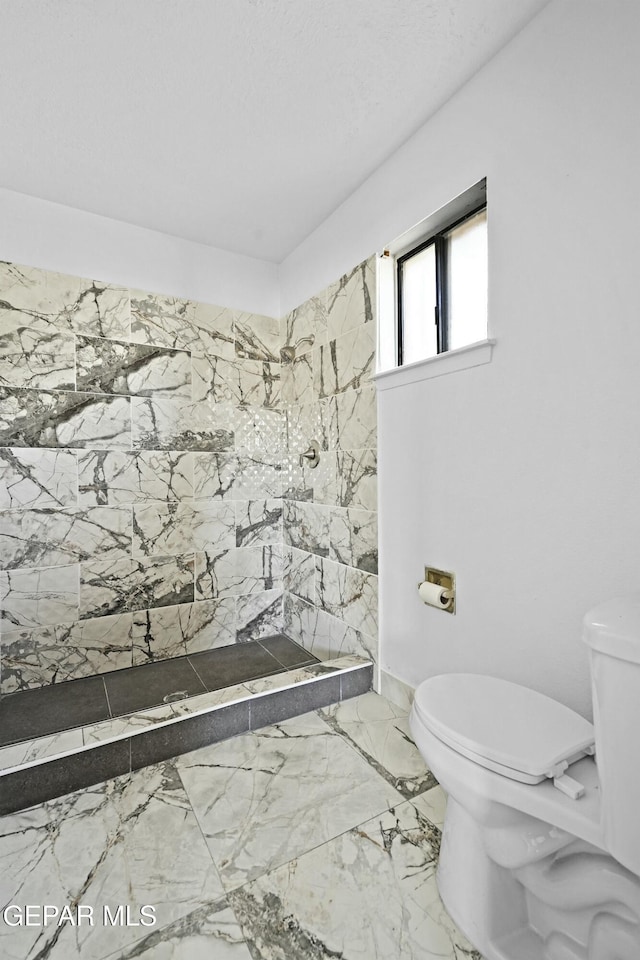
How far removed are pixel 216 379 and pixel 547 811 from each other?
237 cm

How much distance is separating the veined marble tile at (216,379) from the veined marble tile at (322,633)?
1227 mm

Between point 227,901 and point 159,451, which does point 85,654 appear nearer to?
point 159,451

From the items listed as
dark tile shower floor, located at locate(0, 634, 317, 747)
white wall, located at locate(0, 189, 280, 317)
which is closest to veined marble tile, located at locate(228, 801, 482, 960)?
dark tile shower floor, located at locate(0, 634, 317, 747)

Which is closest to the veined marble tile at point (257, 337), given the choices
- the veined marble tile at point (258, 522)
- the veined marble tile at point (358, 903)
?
the veined marble tile at point (258, 522)

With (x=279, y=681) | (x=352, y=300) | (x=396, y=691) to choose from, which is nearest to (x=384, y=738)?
(x=396, y=691)

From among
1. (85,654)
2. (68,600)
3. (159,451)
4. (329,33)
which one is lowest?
(85,654)

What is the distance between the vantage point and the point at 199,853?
1.29m

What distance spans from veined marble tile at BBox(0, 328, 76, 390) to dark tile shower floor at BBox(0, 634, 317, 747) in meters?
1.41

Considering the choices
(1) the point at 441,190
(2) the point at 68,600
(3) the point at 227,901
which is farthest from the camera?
(2) the point at 68,600

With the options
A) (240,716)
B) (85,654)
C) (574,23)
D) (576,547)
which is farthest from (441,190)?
(85,654)

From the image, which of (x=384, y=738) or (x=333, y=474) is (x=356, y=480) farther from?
(x=384, y=738)

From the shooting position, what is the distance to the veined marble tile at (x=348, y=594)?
7.08 ft

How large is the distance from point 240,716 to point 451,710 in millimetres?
973

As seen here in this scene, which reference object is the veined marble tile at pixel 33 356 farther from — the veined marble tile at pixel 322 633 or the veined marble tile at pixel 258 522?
the veined marble tile at pixel 322 633
